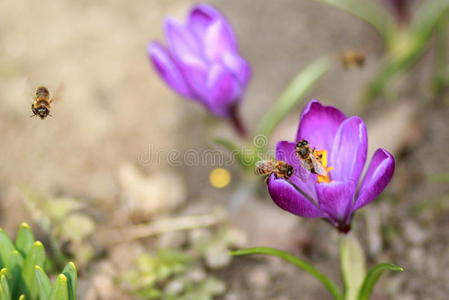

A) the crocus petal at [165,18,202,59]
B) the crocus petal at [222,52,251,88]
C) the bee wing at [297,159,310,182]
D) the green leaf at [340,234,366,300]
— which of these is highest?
the crocus petal at [165,18,202,59]

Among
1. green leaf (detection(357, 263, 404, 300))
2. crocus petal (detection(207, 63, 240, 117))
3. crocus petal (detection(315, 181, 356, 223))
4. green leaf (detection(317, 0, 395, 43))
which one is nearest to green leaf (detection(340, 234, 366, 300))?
green leaf (detection(357, 263, 404, 300))

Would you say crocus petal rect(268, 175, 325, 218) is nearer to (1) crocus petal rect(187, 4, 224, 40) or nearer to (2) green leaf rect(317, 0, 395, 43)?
(1) crocus petal rect(187, 4, 224, 40)

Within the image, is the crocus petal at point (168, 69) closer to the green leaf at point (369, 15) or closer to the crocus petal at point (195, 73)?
the crocus petal at point (195, 73)

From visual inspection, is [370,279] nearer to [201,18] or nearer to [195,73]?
[195,73]

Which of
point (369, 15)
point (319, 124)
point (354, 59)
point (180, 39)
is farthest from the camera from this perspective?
point (369, 15)

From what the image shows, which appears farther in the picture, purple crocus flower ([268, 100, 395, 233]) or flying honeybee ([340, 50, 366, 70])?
flying honeybee ([340, 50, 366, 70])

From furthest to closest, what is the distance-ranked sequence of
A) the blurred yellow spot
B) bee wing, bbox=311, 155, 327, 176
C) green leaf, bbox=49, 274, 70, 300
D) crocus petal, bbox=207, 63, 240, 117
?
the blurred yellow spot < crocus petal, bbox=207, 63, 240, 117 < bee wing, bbox=311, 155, 327, 176 < green leaf, bbox=49, 274, 70, 300

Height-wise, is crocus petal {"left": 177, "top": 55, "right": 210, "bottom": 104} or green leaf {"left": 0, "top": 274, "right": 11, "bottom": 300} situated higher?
crocus petal {"left": 177, "top": 55, "right": 210, "bottom": 104}

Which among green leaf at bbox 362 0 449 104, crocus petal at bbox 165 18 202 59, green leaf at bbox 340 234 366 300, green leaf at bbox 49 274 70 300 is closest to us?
green leaf at bbox 49 274 70 300

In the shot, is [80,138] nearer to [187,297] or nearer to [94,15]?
[94,15]

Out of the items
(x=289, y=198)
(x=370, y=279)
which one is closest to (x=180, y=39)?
(x=289, y=198)
